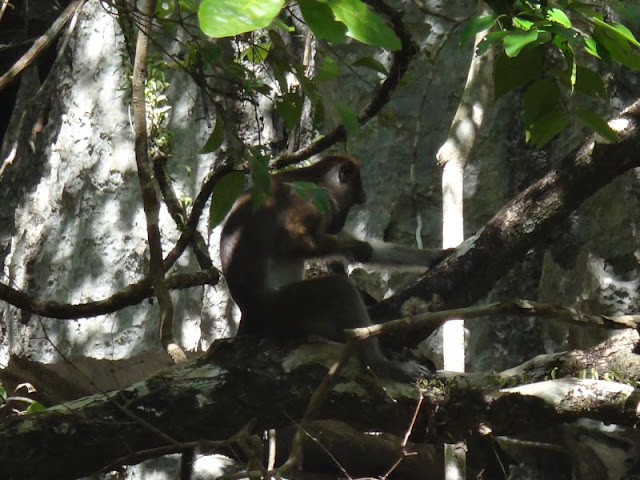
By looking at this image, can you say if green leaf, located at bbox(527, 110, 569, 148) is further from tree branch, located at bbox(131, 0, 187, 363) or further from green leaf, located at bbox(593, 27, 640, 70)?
tree branch, located at bbox(131, 0, 187, 363)

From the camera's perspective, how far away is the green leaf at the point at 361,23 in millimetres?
1704

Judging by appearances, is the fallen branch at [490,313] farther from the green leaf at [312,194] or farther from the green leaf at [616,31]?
the green leaf at [616,31]

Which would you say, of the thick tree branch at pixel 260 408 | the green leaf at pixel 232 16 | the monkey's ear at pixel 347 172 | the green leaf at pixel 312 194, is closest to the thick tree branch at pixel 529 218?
the thick tree branch at pixel 260 408

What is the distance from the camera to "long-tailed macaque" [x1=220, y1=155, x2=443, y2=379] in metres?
4.20

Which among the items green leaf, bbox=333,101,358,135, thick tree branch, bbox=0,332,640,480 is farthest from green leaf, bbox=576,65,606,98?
thick tree branch, bbox=0,332,640,480

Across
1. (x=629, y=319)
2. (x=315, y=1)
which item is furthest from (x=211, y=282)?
(x=315, y=1)

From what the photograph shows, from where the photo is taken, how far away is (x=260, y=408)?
3514 millimetres

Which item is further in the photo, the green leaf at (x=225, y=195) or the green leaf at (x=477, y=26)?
the green leaf at (x=225, y=195)

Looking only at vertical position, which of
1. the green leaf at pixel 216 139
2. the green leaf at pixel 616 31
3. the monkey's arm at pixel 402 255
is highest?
the monkey's arm at pixel 402 255

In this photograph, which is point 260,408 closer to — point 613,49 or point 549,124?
point 549,124

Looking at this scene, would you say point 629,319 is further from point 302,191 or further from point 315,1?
point 315,1

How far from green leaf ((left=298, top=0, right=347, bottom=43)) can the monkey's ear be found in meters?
3.72

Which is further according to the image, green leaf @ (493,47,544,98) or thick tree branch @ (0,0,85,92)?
thick tree branch @ (0,0,85,92)

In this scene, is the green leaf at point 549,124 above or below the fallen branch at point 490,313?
above
